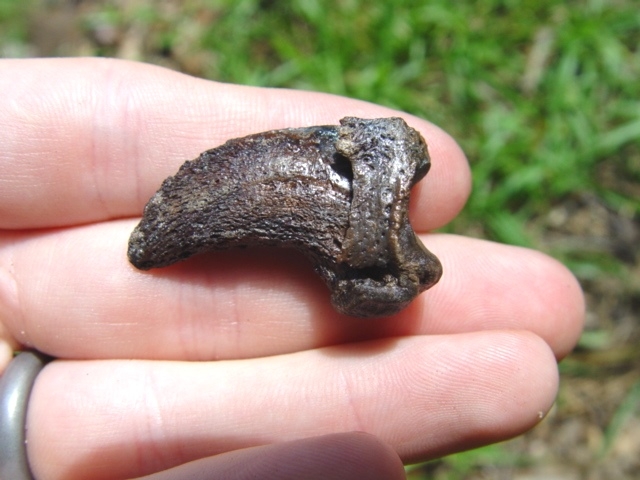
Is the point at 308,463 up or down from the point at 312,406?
up

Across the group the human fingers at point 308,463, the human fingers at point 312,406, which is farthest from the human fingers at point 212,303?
the human fingers at point 308,463

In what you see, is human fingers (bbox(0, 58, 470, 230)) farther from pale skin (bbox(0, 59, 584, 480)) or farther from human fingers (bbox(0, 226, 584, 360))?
human fingers (bbox(0, 226, 584, 360))

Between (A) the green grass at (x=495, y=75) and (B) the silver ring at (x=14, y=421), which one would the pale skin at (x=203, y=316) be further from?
Answer: (A) the green grass at (x=495, y=75)

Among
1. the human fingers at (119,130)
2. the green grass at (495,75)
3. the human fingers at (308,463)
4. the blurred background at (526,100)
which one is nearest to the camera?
the human fingers at (308,463)

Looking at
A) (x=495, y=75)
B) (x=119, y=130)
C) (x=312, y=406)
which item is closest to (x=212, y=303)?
(x=312, y=406)

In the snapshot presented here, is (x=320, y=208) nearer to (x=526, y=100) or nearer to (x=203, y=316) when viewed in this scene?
(x=203, y=316)

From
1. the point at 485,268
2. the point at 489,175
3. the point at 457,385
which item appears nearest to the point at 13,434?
the point at 457,385
